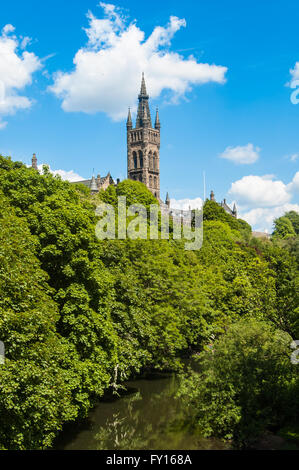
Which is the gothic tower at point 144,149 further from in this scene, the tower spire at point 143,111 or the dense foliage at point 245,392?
the dense foliage at point 245,392

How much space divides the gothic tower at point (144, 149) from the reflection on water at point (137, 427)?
115m

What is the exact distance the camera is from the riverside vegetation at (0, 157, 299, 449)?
733 inches

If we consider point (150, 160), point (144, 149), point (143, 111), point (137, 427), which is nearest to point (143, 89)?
point (143, 111)

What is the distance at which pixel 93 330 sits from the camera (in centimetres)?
2484

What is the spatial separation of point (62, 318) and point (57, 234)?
180 inches

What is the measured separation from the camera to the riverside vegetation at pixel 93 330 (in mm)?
18609

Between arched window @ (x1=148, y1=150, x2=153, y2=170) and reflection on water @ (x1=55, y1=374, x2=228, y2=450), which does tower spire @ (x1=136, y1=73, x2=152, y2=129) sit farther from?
reflection on water @ (x1=55, y1=374, x2=228, y2=450)

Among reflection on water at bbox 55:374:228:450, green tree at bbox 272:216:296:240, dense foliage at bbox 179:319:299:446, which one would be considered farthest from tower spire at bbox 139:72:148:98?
dense foliage at bbox 179:319:299:446

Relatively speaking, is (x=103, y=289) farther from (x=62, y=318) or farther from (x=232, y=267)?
(x=232, y=267)

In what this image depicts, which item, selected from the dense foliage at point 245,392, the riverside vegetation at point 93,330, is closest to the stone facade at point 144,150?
the riverside vegetation at point 93,330

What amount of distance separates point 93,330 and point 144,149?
126 m

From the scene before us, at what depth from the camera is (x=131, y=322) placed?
31391 mm

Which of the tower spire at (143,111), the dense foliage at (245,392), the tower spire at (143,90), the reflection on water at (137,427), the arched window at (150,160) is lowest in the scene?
the reflection on water at (137,427)

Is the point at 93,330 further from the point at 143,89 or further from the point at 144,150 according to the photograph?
the point at 143,89
